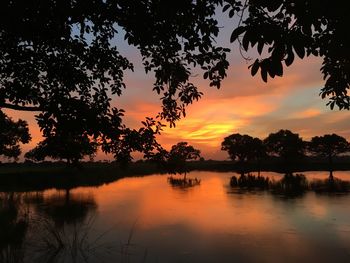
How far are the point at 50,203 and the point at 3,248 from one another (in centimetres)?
1644

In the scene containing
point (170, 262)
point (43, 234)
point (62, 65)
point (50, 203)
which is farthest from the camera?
point (50, 203)

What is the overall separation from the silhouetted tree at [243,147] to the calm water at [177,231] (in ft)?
303

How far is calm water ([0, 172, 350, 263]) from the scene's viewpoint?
15492 mm

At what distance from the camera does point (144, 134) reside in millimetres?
8188

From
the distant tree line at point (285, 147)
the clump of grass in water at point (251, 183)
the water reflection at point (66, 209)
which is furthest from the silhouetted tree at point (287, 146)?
the water reflection at point (66, 209)

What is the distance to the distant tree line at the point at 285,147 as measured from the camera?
111000 millimetres

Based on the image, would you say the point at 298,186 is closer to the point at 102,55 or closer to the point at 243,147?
the point at 102,55

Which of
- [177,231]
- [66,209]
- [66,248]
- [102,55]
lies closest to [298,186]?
[66,209]

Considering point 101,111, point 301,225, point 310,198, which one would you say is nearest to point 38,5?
point 101,111

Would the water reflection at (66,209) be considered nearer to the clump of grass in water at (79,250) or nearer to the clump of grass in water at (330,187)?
the clump of grass in water at (79,250)

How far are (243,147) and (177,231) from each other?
107809 millimetres

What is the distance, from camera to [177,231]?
822 inches

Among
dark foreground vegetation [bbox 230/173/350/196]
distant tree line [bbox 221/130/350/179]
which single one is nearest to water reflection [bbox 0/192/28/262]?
dark foreground vegetation [bbox 230/173/350/196]

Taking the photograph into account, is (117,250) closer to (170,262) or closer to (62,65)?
(170,262)
